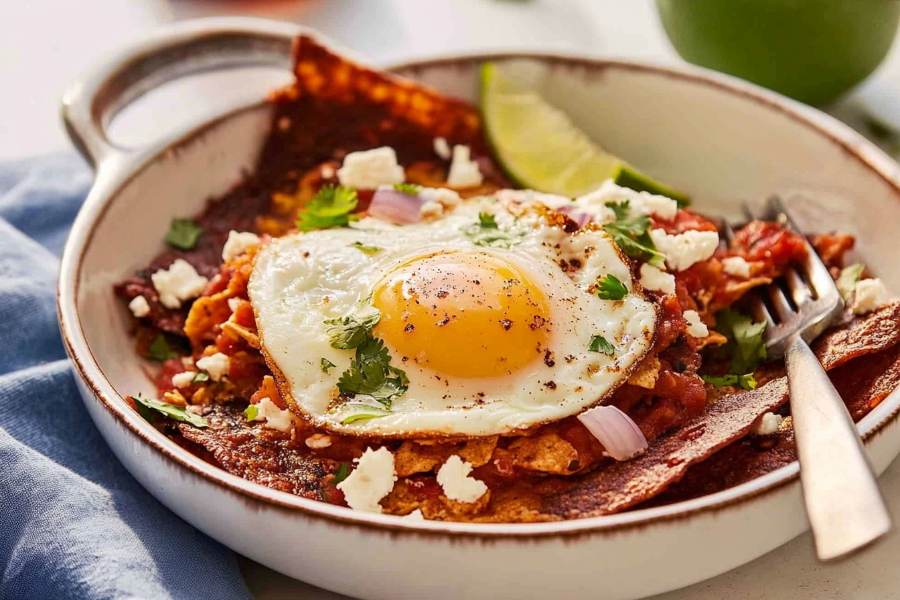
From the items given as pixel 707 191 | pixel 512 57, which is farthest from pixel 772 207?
pixel 512 57

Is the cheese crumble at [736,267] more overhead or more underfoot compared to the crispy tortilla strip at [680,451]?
more overhead

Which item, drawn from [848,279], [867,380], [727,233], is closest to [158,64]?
[727,233]

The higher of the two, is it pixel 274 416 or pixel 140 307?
pixel 274 416

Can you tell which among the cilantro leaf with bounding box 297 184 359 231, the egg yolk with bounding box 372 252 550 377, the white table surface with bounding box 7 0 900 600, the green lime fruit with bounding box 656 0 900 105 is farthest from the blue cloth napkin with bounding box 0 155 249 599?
the green lime fruit with bounding box 656 0 900 105

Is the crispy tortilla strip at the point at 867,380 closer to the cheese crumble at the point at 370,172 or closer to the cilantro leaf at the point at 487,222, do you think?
the cilantro leaf at the point at 487,222

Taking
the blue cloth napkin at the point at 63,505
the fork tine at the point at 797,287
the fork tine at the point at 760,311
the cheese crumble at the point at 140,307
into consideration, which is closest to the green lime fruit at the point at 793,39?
the fork tine at the point at 797,287

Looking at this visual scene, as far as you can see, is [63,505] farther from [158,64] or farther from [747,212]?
[747,212]

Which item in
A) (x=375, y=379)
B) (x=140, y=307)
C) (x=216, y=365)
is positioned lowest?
(x=140, y=307)

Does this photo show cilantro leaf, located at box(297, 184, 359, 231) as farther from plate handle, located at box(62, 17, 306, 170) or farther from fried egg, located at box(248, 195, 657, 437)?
plate handle, located at box(62, 17, 306, 170)
